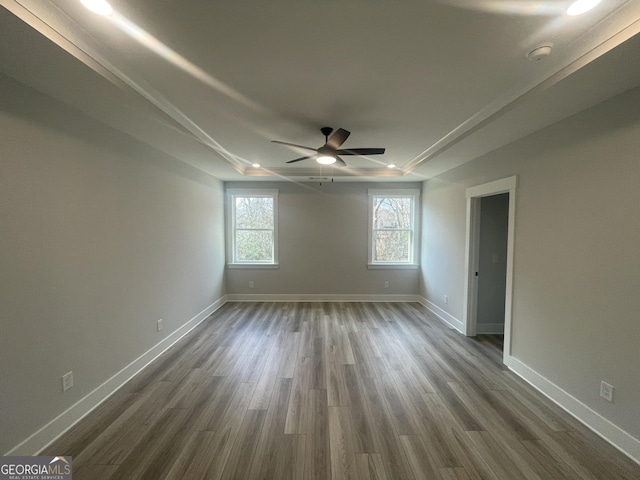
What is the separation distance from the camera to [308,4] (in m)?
1.26

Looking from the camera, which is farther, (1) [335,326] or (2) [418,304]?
(2) [418,304]

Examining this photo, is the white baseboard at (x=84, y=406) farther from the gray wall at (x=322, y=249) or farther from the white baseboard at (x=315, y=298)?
the gray wall at (x=322, y=249)

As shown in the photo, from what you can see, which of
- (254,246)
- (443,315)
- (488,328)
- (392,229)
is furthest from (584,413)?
(254,246)

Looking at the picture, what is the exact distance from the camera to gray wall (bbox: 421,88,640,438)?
1.79m

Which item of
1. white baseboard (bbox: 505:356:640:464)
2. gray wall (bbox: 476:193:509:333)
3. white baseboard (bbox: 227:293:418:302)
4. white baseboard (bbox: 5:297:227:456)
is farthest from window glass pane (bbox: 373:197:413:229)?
white baseboard (bbox: 5:297:227:456)

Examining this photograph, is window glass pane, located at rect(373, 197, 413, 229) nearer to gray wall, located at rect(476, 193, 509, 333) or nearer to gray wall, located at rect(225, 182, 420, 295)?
gray wall, located at rect(225, 182, 420, 295)

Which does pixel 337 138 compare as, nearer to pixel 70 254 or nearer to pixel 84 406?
pixel 70 254

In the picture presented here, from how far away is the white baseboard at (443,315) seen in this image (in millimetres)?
3984

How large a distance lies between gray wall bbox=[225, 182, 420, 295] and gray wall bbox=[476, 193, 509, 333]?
1.74 meters

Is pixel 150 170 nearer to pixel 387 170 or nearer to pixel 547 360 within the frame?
pixel 387 170

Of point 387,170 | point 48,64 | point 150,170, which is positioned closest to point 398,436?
point 48,64

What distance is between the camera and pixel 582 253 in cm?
210

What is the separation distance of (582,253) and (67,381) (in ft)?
13.7

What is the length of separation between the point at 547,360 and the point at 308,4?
335cm
